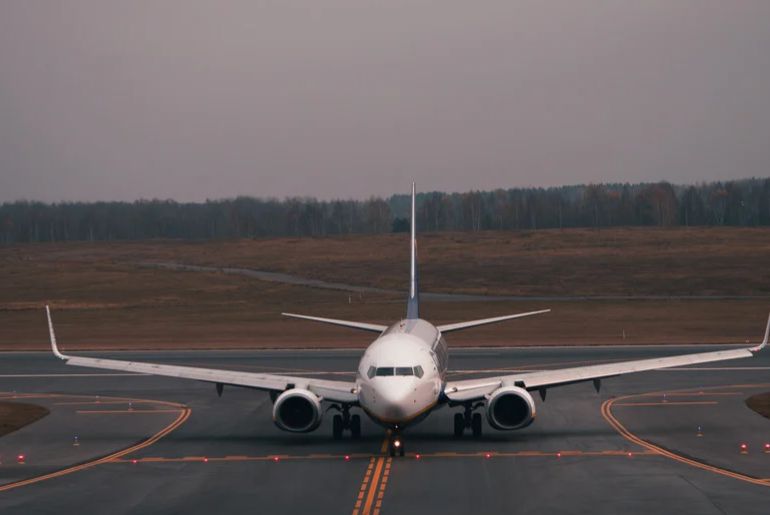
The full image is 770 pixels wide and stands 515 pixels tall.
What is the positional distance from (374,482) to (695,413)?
18.7m

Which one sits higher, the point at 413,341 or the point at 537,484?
the point at 413,341

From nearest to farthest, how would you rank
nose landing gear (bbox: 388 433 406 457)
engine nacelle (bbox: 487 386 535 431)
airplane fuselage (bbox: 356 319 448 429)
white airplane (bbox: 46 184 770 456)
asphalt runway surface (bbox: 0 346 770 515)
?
asphalt runway surface (bbox: 0 346 770 515), airplane fuselage (bbox: 356 319 448 429), white airplane (bbox: 46 184 770 456), nose landing gear (bbox: 388 433 406 457), engine nacelle (bbox: 487 386 535 431)

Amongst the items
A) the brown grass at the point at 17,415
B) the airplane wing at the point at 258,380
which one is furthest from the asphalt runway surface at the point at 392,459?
the airplane wing at the point at 258,380

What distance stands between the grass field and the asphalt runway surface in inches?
1054

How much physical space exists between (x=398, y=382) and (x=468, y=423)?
5.91m

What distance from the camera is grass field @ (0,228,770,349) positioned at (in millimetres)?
84938

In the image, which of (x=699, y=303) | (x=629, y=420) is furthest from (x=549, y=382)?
(x=699, y=303)

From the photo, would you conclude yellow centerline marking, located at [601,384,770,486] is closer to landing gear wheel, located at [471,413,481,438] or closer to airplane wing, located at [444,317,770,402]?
airplane wing, located at [444,317,770,402]

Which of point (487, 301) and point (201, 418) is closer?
point (201, 418)

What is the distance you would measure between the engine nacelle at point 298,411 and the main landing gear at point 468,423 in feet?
16.8

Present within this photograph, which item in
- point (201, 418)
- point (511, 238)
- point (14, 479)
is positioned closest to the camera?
point (14, 479)

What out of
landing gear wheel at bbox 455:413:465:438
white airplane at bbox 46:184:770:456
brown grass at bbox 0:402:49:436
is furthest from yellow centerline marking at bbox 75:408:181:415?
landing gear wheel at bbox 455:413:465:438

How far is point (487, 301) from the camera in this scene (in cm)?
11138

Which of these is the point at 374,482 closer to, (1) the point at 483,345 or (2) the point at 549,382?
(2) the point at 549,382
